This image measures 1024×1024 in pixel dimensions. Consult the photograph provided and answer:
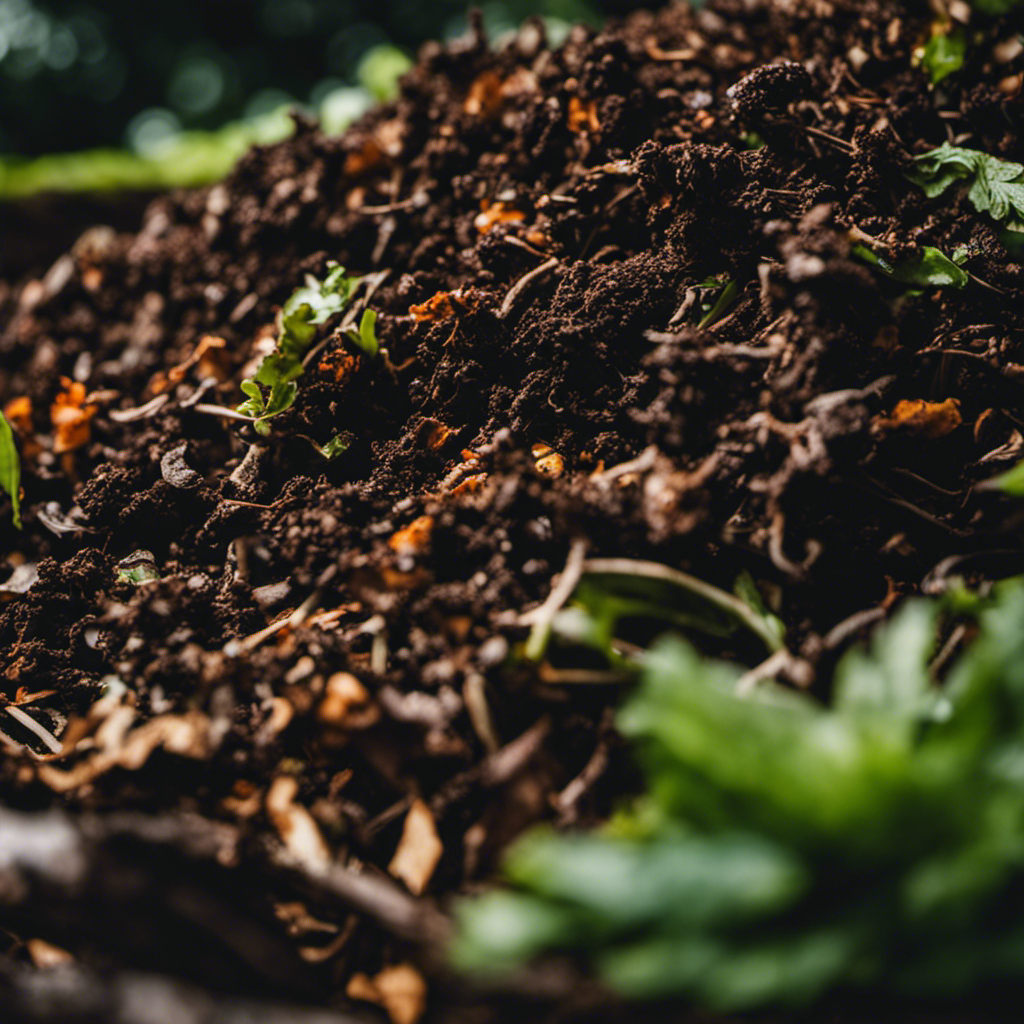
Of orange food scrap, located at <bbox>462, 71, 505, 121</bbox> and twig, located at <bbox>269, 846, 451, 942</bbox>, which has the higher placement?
orange food scrap, located at <bbox>462, 71, 505, 121</bbox>

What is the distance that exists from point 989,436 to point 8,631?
204 centimetres

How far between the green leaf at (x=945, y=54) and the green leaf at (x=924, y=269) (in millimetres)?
731

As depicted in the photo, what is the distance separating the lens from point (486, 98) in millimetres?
1979

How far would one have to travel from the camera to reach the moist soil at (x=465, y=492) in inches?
36.3

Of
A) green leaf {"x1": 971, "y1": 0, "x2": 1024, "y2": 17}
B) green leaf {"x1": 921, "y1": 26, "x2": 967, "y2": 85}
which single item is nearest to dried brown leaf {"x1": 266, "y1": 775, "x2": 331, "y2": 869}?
green leaf {"x1": 921, "y1": 26, "x2": 967, "y2": 85}

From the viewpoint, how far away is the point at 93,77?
26.3ft

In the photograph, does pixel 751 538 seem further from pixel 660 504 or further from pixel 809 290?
pixel 809 290

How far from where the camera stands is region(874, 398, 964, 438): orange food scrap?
48.1 inches

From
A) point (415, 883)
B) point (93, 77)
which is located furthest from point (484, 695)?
point (93, 77)

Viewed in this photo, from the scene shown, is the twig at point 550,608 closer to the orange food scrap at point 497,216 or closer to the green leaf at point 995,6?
the orange food scrap at point 497,216

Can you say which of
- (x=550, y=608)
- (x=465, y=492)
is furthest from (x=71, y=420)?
(x=550, y=608)

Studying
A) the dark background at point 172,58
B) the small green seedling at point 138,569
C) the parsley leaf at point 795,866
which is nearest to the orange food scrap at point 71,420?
the small green seedling at point 138,569

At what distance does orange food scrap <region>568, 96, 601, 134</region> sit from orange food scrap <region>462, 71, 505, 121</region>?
0.28 metres

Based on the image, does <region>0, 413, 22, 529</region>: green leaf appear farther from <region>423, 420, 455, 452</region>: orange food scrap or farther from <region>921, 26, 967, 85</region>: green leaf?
<region>921, 26, 967, 85</region>: green leaf
